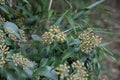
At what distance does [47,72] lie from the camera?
1.35 meters

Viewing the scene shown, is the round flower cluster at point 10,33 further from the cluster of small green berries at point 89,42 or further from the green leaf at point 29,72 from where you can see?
the cluster of small green berries at point 89,42

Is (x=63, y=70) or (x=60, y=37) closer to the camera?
(x=63, y=70)

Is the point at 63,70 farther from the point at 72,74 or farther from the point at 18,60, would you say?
the point at 18,60

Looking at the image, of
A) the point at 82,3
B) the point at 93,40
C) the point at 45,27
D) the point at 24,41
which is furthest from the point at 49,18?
the point at 82,3

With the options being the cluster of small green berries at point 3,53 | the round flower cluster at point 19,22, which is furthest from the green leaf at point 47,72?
the round flower cluster at point 19,22

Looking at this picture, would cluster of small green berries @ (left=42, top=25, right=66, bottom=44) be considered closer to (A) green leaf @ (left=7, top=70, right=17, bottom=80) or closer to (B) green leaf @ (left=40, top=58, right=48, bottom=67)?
(B) green leaf @ (left=40, top=58, right=48, bottom=67)

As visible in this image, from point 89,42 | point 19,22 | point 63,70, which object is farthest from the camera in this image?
point 19,22

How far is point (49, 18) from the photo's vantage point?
5.82 ft

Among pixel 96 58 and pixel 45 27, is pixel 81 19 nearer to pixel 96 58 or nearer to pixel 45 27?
pixel 45 27

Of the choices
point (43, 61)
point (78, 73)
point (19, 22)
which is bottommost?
point (78, 73)

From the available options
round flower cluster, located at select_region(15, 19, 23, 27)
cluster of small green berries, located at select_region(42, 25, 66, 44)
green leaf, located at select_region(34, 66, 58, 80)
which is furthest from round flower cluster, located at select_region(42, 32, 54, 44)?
round flower cluster, located at select_region(15, 19, 23, 27)

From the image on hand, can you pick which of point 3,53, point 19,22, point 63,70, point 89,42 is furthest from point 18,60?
point 19,22

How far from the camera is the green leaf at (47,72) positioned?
4.40 feet

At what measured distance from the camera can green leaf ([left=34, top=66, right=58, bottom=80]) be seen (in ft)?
4.40
